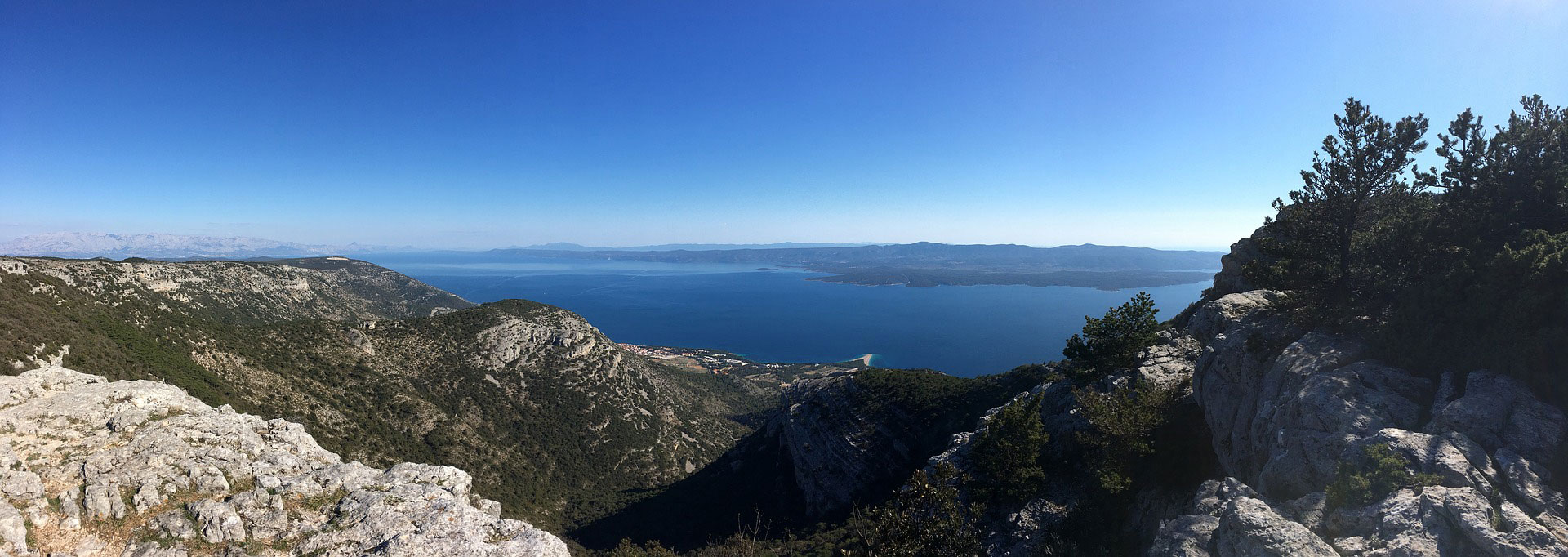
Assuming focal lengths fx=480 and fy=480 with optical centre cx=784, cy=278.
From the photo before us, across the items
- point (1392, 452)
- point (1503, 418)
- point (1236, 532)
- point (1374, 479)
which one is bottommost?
point (1236, 532)

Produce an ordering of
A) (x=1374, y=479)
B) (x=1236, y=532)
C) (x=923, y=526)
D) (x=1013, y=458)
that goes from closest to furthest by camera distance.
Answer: (x=1374, y=479)
(x=1236, y=532)
(x=923, y=526)
(x=1013, y=458)

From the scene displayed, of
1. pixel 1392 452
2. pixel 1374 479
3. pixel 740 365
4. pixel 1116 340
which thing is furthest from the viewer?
pixel 740 365

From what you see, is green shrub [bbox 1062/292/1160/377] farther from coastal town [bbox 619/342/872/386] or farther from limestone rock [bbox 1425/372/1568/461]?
coastal town [bbox 619/342/872/386]

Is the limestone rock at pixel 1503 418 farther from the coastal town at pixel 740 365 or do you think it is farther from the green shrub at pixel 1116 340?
the coastal town at pixel 740 365

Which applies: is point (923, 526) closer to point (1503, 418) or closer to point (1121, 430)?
point (1121, 430)

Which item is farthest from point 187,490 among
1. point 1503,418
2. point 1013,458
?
point 1503,418
